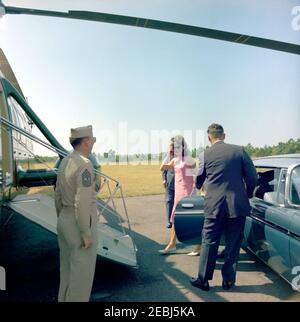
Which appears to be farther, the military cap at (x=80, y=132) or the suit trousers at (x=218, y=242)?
the suit trousers at (x=218, y=242)

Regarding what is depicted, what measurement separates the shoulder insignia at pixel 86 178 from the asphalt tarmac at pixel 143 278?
1304 millimetres

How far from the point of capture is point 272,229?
3.37 meters

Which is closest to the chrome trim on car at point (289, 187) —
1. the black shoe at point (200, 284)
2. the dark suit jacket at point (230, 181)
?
the dark suit jacket at point (230, 181)

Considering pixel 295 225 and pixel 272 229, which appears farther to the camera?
pixel 272 229

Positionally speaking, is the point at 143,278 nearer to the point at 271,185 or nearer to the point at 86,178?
the point at 86,178

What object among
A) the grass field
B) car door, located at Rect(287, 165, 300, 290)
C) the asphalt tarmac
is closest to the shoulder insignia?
the asphalt tarmac

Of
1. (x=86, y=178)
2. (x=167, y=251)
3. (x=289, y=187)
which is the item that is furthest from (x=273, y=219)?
(x=86, y=178)

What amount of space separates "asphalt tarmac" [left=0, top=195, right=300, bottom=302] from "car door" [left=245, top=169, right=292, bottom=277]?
32 centimetres

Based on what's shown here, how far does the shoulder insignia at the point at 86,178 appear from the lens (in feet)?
8.46

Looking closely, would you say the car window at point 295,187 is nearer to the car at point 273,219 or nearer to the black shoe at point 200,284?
the car at point 273,219

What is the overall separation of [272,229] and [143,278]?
1639 millimetres

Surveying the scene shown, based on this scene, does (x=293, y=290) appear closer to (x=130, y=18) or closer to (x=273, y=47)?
(x=273, y=47)

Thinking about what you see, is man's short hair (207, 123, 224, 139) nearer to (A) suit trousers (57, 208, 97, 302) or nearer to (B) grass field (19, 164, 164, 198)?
(B) grass field (19, 164, 164, 198)
